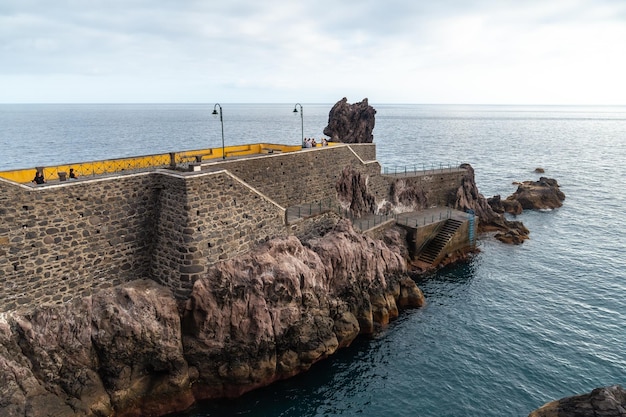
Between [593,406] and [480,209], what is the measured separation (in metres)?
37.4

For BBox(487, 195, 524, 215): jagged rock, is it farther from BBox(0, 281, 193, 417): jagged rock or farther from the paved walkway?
BBox(0, 281, 193, 417): jagged rock

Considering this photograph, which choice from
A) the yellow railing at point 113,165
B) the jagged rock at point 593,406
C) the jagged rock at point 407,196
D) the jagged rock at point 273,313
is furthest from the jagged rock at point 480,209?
the jagged rock at point 593,406

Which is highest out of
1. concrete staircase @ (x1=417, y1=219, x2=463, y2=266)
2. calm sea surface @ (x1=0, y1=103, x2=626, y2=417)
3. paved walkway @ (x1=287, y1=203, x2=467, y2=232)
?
paved walkway @ (x1=287, y1=203, x2=467, y2=232)

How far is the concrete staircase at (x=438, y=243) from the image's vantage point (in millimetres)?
39938

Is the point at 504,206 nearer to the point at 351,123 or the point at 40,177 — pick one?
the point at 351,123

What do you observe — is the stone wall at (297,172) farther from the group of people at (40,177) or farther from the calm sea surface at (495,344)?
the calm sea surface at (495,344)

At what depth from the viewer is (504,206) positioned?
57281mm

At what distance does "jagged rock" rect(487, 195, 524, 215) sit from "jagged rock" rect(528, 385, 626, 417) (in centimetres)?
4198

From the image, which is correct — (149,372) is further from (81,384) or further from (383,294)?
(383,294)

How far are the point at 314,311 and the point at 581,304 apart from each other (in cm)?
2231

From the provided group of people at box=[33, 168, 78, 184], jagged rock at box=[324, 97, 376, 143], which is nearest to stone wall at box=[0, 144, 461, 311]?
group of people at box=[33, 168, 78, 184]

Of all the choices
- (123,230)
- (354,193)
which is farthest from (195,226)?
(354,193)

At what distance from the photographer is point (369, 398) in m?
22.6

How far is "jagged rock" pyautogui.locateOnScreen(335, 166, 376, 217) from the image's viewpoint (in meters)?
37.5
